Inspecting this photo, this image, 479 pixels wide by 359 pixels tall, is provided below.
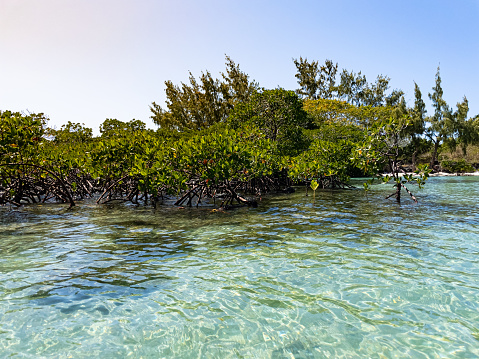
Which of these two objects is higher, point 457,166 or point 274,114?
point 274,114

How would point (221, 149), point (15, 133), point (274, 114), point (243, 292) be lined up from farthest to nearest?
point (274, 114) → point (221, 149) → point (15, 133) → point (243, 292)

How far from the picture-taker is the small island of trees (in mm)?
10992

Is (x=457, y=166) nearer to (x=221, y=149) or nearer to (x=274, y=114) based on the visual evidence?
(x=274, y=114)

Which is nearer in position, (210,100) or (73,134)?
(73,134)

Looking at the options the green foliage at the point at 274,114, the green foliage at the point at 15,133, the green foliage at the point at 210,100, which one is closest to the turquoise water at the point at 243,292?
the green foliage at the point at 15,133

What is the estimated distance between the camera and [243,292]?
4203mm

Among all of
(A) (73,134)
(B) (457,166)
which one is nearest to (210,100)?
(A) (73,134)

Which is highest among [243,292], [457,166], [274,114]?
[274,114]

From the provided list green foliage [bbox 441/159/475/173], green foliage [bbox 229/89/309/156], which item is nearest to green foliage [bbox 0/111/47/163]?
green foliage [bbox 229/89/309/156]

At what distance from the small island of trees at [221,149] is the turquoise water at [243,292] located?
12.3 feet

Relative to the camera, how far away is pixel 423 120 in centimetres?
4466

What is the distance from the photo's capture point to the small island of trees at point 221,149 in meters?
11.0

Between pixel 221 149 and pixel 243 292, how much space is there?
7312 millimetres

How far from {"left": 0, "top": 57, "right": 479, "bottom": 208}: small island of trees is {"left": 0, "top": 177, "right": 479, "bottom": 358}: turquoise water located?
3755mm
